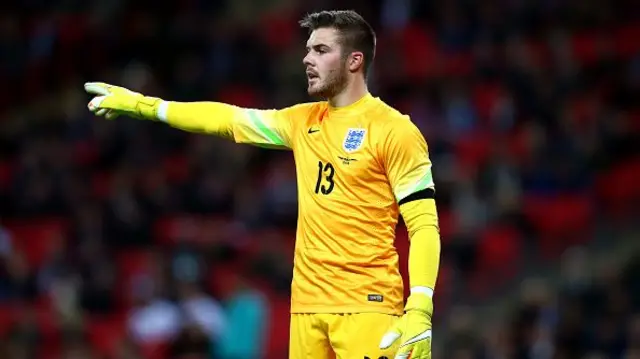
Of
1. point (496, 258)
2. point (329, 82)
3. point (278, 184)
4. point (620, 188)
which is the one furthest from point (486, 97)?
point (329, 82)

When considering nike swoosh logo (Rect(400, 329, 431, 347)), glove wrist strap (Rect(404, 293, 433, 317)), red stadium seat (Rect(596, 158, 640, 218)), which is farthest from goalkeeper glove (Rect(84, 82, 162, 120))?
red stadium seat (Rect(596, 158, 640, 218))

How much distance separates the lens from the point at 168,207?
14.6 metres

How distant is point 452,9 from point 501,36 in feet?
2.87

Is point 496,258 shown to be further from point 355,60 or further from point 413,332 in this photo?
point 413,332

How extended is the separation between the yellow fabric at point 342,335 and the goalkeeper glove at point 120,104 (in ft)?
4.28

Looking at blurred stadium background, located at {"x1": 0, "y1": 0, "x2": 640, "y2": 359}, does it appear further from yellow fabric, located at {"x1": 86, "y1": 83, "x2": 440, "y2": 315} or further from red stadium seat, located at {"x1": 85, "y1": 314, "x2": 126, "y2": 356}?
yellow fabric, located at {"x1": 86, "y1": 83, "x2": 440, "y2": 315}

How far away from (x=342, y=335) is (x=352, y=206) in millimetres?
609

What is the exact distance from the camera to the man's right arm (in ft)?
21.4

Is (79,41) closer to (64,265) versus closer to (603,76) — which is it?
(64,265)

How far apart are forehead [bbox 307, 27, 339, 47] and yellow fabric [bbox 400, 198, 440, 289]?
0.88 metres

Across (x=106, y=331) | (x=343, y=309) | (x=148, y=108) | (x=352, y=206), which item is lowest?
(x=106, y=331)

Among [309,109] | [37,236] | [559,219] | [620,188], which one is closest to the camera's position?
[309,109]

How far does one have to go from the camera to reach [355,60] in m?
6.32

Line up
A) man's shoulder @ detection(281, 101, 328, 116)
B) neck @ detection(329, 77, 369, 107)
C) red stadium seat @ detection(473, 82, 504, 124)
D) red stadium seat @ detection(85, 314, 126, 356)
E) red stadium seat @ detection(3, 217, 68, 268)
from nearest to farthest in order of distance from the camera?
neck @ detection(329, 77, 369, 107), man's shoulder @ detection(281, 101, 328, 116), red stadium seat @ detection(85, 314, 126, 356), red stadium seat @ detection(3, 217, 68, 268), red stadium seat @ detection(473, 82, 504, 124)
